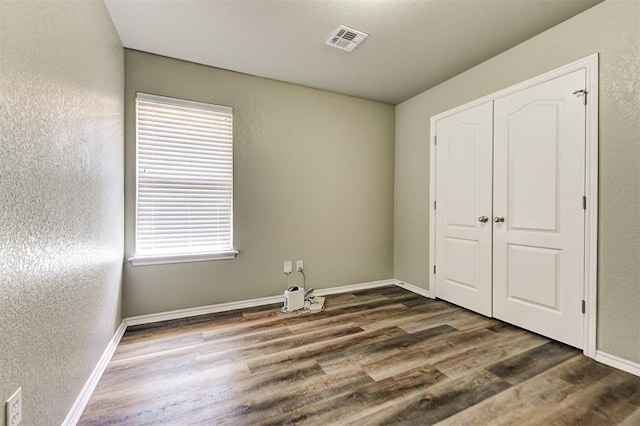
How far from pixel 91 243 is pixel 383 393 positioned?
194 centimetres

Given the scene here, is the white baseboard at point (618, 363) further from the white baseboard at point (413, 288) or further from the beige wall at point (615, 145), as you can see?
the white baseboard at point (413, 288)

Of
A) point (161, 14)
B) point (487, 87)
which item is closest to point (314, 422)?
point (161, 14)

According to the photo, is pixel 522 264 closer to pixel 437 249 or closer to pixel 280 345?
pixel 437 249

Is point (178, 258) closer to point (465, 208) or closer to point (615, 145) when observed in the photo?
point (465, 208)

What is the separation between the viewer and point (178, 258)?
267cm

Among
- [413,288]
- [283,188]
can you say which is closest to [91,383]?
[283,188]

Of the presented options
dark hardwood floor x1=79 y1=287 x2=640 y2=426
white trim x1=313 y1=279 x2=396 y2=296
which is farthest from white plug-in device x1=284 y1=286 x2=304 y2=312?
white trim x1=313 y1=279 x2=396 y2=296

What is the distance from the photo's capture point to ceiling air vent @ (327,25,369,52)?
7.35ft

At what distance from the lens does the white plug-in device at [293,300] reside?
2871mm

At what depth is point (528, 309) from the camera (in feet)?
7.85

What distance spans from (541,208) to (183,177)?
3226 millimetres

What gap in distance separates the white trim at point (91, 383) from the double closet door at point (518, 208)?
10.3 ft

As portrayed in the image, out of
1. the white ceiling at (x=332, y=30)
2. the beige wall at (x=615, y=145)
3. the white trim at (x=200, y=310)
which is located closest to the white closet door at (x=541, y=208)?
the beige wall at (x=615, y=145)

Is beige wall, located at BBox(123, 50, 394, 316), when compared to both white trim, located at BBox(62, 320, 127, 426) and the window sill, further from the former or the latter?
white trim, located at BBox(62, 320, 127, 426)
